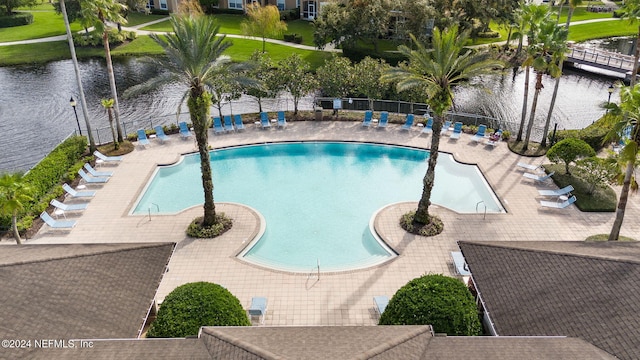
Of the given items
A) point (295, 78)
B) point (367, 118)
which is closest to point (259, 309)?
point (367, 118)

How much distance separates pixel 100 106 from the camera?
137 feet

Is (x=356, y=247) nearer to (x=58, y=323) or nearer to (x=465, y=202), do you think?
(x=465, y=202)

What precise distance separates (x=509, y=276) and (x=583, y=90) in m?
36.2

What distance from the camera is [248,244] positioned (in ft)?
77.1

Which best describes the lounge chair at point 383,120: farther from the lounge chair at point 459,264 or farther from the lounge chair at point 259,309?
the lounge chair at point 259,309

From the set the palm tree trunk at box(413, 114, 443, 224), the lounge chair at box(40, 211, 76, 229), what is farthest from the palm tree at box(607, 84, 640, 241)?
the lounge chair at box(40, 211, 76, 229)

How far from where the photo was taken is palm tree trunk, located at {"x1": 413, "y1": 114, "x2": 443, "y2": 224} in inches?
909

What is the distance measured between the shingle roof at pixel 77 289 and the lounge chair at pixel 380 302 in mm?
8103

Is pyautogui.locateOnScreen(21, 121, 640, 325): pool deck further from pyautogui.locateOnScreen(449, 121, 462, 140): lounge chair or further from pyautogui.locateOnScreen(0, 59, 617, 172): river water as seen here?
pyautogui.locateOnScreen(0, 59, 617, 172): river water

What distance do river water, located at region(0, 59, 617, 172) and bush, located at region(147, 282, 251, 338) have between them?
22115 mm

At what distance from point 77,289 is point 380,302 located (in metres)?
10.7

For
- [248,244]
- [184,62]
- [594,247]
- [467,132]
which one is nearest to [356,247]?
[248,244]

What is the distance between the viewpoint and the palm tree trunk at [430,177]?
23.1 metres

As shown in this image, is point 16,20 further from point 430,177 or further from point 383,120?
point 430,177
